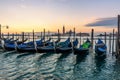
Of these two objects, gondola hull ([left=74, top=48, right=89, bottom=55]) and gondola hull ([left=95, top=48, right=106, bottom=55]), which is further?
gondola hull ([left=74, top=48, right=89, bottom=55])

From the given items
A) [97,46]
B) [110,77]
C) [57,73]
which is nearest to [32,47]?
[97,46]

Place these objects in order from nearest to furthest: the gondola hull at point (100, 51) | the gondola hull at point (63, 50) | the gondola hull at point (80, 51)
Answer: the gondola hull at point (100, 51)
the gondola hull at point (80, 51)
the gondola hull at point (63, 50)

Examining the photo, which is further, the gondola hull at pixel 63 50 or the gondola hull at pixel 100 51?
the gondola hull at pixel 63 50

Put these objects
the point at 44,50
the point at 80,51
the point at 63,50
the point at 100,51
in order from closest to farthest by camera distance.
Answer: the point at 100,51, the point at 80,51, the point at 63,50, the point at 44,50

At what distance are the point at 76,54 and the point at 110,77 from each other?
11.7 meters

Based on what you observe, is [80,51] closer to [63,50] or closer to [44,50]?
[63,50]

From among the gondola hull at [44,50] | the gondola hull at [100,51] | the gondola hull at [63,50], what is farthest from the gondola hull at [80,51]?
the gondola hull at [44,50]

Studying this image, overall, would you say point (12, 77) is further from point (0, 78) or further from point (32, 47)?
point (32, 47)

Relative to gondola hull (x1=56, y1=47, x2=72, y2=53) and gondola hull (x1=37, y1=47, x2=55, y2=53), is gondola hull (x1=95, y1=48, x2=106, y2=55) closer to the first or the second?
gondola hull (x1=56, y1=47, x2=72, y2=53)

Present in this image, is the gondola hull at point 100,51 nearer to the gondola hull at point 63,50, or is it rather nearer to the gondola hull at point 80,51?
the gondola hull at point 80,51

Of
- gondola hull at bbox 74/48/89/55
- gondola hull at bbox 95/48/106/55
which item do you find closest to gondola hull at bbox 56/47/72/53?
gondola hull at bbox 74/48/89/55

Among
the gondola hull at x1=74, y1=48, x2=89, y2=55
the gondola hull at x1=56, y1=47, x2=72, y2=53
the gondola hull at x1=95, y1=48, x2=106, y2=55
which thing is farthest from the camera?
the gondola hull at x1=56, y1=47, x2=72, y2=53

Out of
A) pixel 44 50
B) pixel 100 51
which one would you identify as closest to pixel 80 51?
pixel 100 51

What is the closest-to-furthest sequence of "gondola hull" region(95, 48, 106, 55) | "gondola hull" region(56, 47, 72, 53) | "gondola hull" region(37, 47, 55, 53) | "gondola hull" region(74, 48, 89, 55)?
"gondola hull" region(95, 48, 106, 55), "gondola hull" region(74, 48, 89, 55), "gondola hull" region(56, 47, 72, 53), "gondola hull" region(37, 47, 55, 53)
